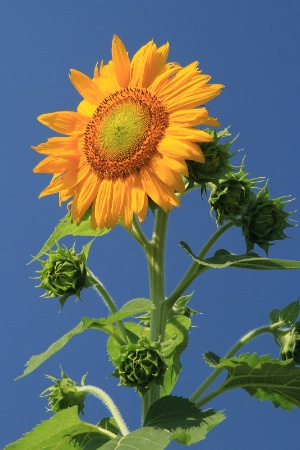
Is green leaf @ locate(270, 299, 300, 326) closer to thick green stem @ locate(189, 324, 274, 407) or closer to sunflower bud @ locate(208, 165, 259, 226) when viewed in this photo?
thick green stem @ locate(189, 324, 274, 407)

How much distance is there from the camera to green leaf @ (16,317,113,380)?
3.48 meters

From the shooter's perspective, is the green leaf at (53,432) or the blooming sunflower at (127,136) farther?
the green leaf at (53,432)

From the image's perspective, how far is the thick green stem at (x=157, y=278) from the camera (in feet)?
12.4

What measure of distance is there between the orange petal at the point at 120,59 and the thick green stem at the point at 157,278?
64cm

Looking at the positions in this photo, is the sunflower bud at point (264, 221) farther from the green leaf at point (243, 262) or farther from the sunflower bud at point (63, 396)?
the sunflower bud at point (63, 396)

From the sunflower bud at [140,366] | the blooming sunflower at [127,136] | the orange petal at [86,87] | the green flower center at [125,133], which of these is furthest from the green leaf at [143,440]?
the orange petal at [86,87]

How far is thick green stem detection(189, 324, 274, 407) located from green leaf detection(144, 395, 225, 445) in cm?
24

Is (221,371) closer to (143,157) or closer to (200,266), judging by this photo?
(200,266)

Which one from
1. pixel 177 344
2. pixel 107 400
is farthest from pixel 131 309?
pixel 107 400

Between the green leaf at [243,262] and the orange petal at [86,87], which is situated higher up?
the orange petal at [86,87]

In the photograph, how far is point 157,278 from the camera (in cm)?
382

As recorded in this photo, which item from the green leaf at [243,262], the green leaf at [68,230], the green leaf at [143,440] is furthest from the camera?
the green leaf at [68,230]

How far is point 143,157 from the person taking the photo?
3555 mm

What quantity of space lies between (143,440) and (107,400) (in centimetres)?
65
